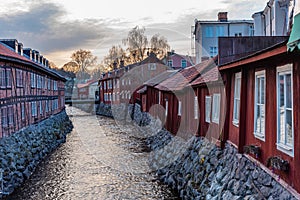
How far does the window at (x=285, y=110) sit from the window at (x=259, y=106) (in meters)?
0.90

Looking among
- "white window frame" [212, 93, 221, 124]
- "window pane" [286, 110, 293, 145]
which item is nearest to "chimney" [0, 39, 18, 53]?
"white window frame" [212, 93, 221, 124]

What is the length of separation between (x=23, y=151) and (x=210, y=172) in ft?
30.1

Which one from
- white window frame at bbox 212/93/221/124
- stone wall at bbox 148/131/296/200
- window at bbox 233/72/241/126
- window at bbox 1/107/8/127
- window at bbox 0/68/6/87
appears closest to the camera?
stone wall at bbox 148/131/296/200

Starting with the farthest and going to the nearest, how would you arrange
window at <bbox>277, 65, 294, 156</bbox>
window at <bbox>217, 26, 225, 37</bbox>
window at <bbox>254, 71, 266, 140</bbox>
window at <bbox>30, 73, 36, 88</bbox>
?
1. window at <bbox>217, 26, 225, 37</bbox>
2. window at <bbox>30, 73, 36, 88</bbox>
3. window at <bbox>254, 71, 266, 140</bbox>
4. window at <bbox>277, 65, 294, 156</bbox>

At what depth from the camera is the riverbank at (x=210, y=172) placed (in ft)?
23.4

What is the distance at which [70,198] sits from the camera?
454 inches

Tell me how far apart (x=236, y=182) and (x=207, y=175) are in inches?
85.3

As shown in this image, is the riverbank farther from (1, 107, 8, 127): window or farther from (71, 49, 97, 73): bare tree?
(71, 49, 97, 73): bare tree

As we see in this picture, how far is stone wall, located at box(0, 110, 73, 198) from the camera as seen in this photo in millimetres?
12661

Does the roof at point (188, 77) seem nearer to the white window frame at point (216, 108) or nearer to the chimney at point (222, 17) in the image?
the white window frame at point (216, 108)

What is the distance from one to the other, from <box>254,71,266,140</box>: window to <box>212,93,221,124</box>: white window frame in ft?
10.8

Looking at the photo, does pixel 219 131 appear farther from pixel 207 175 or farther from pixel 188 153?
pixel 188 153

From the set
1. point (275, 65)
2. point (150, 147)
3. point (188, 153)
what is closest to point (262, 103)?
point (275, 65)

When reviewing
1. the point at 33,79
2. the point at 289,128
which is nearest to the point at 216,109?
the point at 289,128
